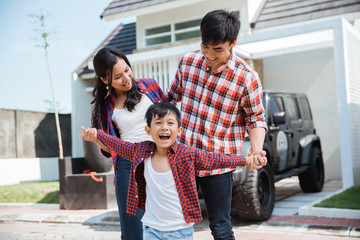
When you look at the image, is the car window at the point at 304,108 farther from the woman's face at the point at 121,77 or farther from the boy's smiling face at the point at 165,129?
the boy's smiling face at the point at 165,129

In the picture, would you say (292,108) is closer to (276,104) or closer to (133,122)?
(276,104)

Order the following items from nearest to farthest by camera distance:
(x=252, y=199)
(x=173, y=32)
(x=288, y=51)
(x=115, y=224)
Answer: (x=252, y=199), (x=115, y=224), (x=288, y=51), (x=173, y=32)

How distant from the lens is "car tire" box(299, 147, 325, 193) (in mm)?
8523

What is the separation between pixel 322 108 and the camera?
1145 centimetres

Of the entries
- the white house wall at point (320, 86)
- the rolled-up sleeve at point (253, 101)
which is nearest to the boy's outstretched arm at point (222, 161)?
the rolled-up sleeve at point (253, 101)

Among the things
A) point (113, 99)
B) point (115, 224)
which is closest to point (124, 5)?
point (115, 224)

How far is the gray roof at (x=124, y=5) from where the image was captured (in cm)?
1270

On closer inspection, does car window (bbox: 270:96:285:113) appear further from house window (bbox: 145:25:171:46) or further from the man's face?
house window (bbox: 145:25:171:46)

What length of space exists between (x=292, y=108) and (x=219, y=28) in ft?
19.7

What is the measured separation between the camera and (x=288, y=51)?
11.0 meters

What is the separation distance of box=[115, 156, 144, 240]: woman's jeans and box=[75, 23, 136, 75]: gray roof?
36.7 ft

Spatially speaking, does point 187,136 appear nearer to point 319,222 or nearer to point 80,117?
point 319,222

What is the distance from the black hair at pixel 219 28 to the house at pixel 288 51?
6.14 m

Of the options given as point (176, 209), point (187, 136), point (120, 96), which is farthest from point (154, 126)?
point (120, 96)
